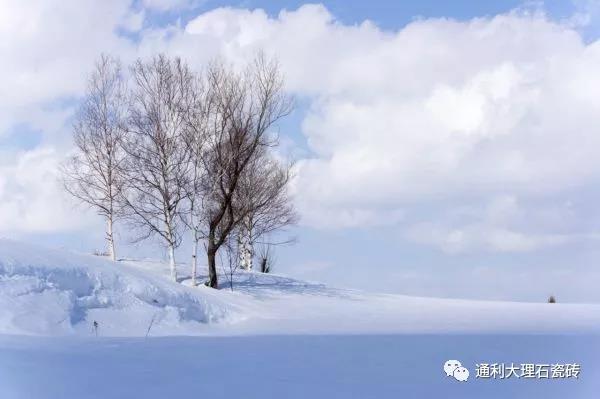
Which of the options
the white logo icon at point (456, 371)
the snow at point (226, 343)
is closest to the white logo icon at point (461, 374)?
the white logo icon at point (456, 371)

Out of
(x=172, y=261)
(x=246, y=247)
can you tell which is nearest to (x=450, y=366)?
(x=172, y=261)

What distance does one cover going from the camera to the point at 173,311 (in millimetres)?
14570

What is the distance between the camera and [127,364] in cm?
883

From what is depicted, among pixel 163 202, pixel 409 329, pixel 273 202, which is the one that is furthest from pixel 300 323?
pixel 273 202

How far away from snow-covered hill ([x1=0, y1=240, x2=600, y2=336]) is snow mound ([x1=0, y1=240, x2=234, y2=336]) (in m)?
0.02

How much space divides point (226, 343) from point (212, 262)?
10.0m

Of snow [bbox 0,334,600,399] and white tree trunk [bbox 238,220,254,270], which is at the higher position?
white tree trunk [bbox 238,220,254,270]

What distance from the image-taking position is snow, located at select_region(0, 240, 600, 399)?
26.2ft

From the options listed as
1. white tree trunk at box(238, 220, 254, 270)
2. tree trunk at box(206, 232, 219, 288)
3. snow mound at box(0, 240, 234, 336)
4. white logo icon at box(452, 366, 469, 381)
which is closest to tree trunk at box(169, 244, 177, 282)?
tree trunk at box(206, 232, 219, 288)

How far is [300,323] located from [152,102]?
33.1 ft

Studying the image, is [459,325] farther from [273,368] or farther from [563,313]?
[273,368]

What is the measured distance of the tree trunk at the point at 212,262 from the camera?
2112cm

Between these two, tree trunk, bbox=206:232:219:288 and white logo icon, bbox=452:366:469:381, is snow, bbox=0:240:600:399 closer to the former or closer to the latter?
white logo icon, bbox=452:366:469:381

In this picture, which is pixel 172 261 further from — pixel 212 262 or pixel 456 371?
pixel 456 371
